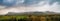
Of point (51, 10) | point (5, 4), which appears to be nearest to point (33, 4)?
point (51, 10)

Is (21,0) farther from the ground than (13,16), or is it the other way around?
(21,0)

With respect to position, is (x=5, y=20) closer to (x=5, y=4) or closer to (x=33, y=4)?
(x=5, y=4)

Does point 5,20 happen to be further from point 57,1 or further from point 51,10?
point 57,1

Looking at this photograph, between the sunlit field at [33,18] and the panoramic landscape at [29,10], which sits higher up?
the panoramic landscape at [29,10]

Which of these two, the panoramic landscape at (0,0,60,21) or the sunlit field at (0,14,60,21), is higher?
the panoramic landscape at (0,0,60,21)

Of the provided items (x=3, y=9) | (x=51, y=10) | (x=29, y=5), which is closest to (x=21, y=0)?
(x=29, y=5)

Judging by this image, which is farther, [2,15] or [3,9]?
[3,9]
